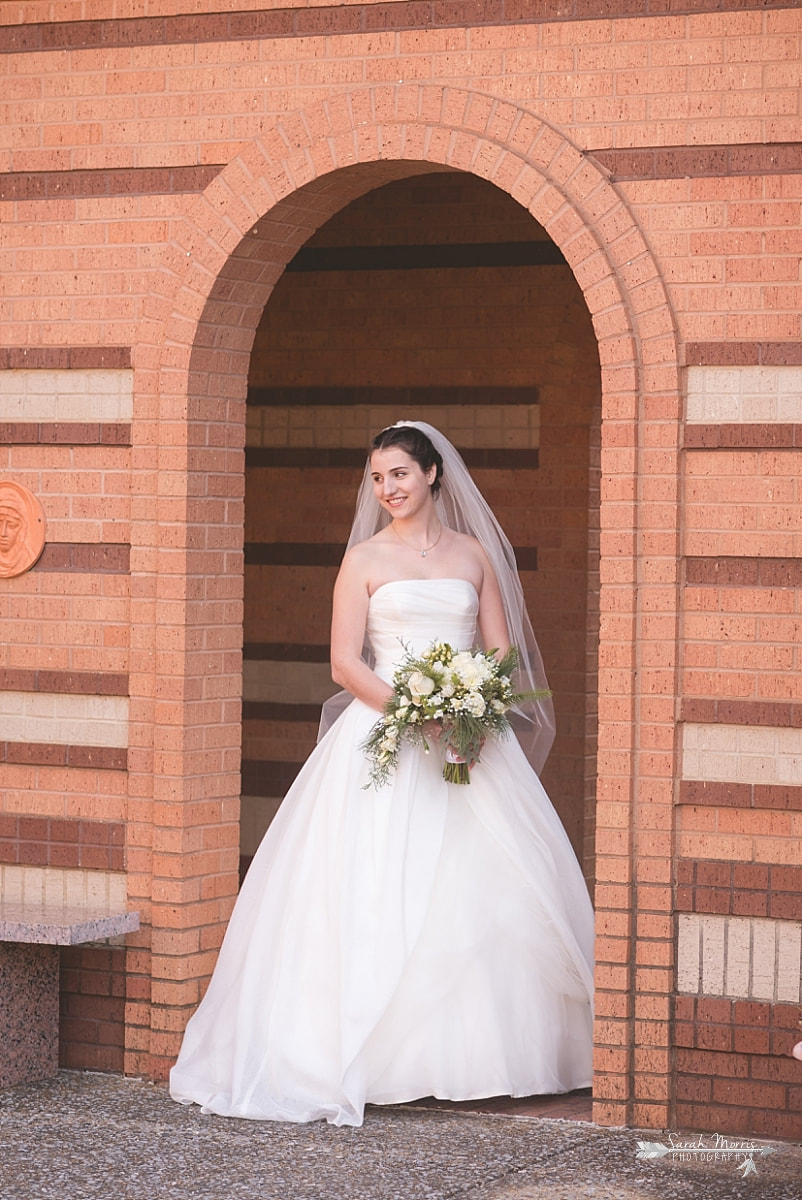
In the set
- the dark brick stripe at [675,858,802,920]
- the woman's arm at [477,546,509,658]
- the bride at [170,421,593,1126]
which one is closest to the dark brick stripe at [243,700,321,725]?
the bride at [170,421,593,1126]

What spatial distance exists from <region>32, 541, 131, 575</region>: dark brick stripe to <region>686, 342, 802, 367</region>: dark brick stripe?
231cm

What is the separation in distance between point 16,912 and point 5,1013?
0.38m

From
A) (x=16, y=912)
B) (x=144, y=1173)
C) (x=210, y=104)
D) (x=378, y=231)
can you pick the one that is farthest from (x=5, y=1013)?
A: (x=378, y=231)

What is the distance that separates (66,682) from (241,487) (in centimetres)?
102

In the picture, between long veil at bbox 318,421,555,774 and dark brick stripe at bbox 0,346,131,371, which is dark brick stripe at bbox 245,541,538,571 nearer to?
long veil at bbox 318,421,555,774

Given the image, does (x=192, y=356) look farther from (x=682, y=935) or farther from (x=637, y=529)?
(x=682, y=935)

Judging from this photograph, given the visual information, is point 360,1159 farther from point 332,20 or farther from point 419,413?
point 419,413

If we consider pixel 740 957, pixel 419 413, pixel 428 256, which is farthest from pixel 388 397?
pixel 740 957

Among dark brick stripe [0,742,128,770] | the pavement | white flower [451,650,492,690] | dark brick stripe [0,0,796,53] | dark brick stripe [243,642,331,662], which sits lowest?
the pavement

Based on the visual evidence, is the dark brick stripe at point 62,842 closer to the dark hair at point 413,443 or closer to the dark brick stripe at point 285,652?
the dark hair at point 413,443

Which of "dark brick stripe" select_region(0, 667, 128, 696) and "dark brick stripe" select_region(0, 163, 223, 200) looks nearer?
"dark brick stripe" select_region(0, 163, 223, 200)

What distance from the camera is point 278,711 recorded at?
959 centimetres

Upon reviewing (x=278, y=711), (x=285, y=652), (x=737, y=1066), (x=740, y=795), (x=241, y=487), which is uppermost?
(x=241, y=487)

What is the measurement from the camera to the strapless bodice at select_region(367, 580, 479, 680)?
6.84 meters
